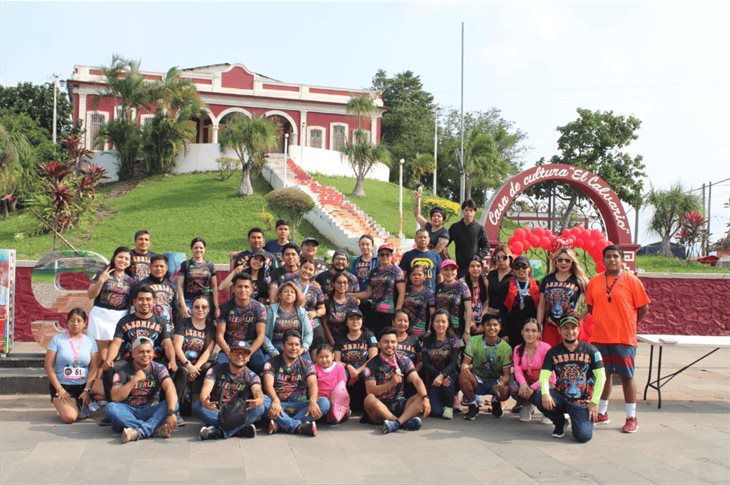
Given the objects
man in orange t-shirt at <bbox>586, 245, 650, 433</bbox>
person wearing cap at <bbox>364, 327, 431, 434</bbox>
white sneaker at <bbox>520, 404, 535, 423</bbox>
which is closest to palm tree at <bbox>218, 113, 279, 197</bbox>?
person wearing cap at <bbox>364, 327, 431, 434</bbox>

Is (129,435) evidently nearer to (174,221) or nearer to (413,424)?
(413,424)

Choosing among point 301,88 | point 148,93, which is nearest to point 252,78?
→ point 301,88

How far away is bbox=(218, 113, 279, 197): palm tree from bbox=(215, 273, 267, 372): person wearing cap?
75.6 feet

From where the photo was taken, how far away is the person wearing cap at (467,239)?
29.3 ft

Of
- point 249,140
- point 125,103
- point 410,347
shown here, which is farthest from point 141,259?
point 125,103

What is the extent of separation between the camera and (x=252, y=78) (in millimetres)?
39125

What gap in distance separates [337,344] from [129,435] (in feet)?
7.13

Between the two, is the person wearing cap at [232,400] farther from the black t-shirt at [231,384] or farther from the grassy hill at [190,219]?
the grassy hill at [190,219]

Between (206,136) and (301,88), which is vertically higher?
(301,88)

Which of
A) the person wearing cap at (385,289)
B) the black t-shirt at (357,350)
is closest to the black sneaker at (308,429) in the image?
the black t-shirt at (357,350)

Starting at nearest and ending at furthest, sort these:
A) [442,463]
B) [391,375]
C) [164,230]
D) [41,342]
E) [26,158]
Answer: [442,463] < [391,375] < [41,342] < [164,230] < [26,158]

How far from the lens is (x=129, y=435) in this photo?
5.87m

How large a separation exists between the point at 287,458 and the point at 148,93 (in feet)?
98.2

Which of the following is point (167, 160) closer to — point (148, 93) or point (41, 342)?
point (148, 93)
